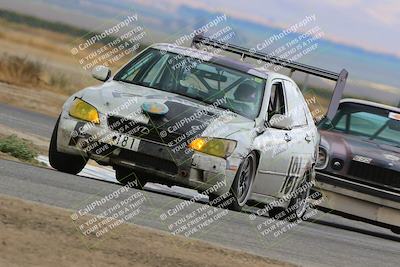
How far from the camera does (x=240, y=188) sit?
38.3 ft

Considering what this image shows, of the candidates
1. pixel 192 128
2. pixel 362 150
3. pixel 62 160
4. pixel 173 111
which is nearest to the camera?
pixel 192 128

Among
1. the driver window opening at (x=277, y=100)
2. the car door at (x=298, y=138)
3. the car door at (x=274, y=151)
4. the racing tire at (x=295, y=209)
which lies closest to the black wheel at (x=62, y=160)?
the car door at (x=274, y=151)

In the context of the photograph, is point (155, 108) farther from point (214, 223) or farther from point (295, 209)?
point (295, 209)

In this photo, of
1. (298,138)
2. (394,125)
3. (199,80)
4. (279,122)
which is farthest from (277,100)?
(394,125)

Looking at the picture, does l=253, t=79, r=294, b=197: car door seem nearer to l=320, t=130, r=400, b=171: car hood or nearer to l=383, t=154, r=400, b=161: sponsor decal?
l=320, t=130, r=400, b=171: car hood

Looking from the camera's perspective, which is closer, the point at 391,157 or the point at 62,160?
the point at 62,160

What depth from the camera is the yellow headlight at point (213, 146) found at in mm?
11258

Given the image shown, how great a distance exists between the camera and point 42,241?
24.4ft

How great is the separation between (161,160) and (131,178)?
1.69 meters

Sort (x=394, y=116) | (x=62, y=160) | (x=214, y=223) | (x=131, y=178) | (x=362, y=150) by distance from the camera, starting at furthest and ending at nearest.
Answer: (x=394, y=116) < (x=362, y=150) < (x=131, y=178) < (x=62, y=160) < (x=214, y=223)

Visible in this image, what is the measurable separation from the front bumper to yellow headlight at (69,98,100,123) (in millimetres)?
61

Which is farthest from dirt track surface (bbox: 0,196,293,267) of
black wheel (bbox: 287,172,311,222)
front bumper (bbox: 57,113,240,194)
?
black wheel (bbox: 287,172,311,222)

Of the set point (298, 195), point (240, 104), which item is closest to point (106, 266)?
point (240, 104)

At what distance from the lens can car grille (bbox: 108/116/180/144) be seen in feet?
36.8
